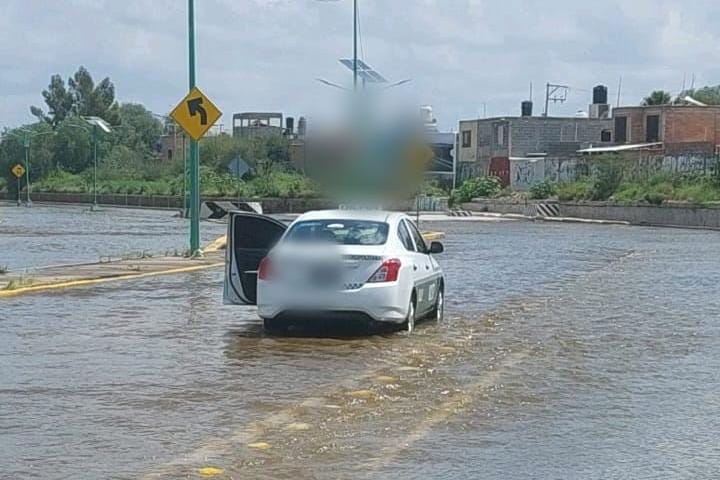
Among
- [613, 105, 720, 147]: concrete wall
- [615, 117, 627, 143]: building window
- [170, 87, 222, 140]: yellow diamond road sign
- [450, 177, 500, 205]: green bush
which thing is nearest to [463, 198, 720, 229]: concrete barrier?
[450, 177, 500, 205]: green bush

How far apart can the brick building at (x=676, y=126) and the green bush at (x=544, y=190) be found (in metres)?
8.94

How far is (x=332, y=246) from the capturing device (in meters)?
14.6

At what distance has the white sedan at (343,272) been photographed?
14.4 metres

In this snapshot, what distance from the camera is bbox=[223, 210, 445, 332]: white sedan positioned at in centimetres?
1441

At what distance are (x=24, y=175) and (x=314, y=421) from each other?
110172 millimetres

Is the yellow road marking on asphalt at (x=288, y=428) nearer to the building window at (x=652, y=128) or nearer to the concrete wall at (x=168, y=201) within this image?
the concrete wall at (x=168, y=201)

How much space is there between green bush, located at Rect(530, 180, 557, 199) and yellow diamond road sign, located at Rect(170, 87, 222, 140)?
2046 inches

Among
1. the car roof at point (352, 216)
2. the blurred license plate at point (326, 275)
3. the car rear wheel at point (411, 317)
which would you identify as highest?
the car roof at point (352, 216)

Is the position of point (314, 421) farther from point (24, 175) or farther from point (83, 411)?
point (24, 175)

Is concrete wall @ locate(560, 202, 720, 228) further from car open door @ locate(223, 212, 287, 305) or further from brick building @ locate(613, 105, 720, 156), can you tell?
car open door @ locate(223, 212, 287, 305)

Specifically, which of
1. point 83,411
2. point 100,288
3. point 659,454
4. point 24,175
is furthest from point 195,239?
point 24,175

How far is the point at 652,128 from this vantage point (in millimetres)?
89375

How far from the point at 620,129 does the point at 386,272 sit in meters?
80.7

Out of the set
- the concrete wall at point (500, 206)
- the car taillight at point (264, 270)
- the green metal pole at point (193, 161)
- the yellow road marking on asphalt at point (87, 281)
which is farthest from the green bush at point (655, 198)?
the car taillight at point (264, 270)
